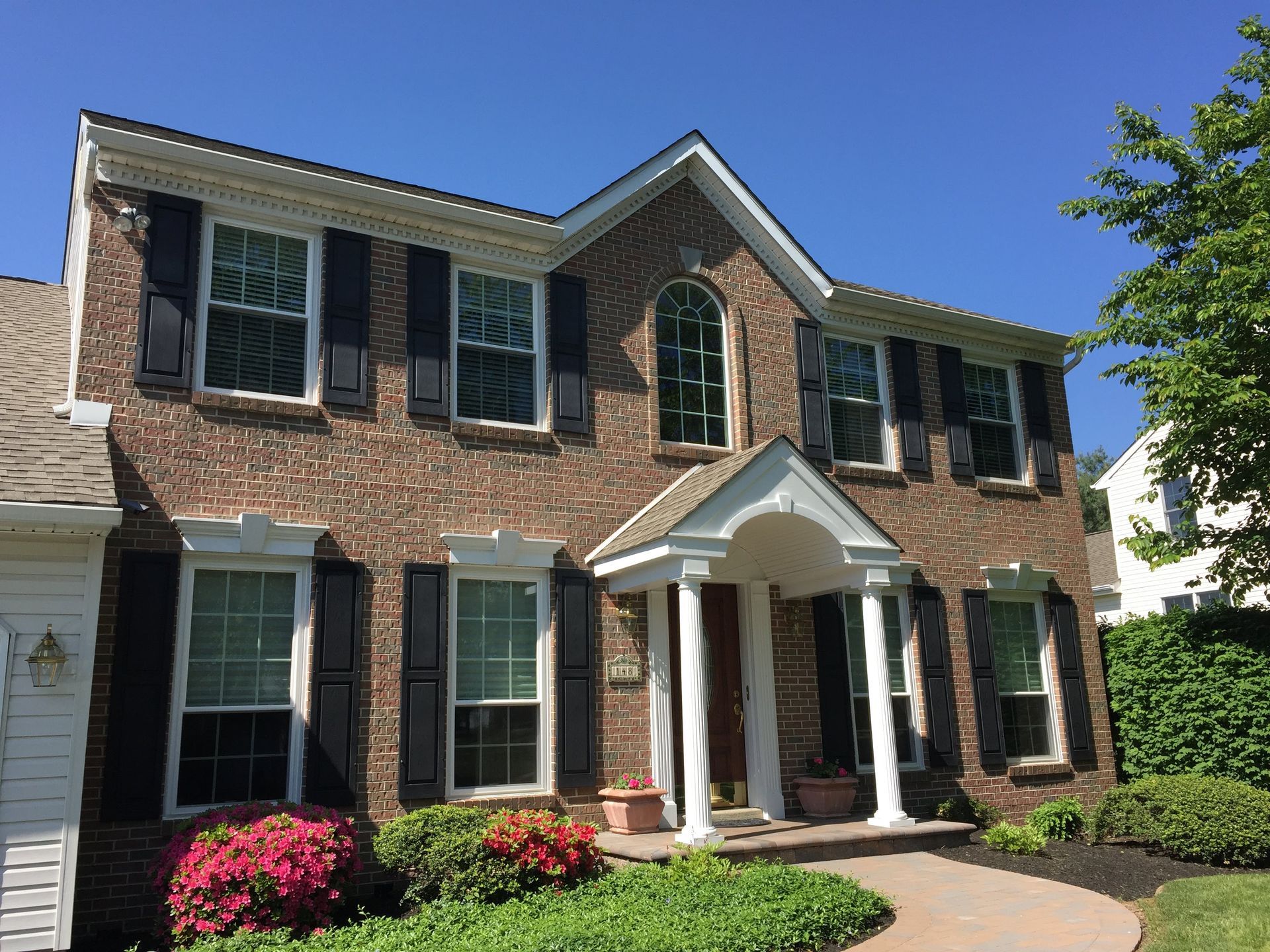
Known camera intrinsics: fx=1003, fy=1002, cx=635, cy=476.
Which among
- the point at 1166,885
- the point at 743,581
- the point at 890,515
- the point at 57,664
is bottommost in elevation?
the point at 1166,885

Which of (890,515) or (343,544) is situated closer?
(343,544)

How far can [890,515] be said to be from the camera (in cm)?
1284

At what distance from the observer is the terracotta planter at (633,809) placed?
32.2 feet

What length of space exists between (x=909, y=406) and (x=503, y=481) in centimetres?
590

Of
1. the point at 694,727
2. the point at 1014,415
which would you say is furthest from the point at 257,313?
the point at 1014,415

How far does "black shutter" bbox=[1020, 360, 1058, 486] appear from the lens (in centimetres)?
1441

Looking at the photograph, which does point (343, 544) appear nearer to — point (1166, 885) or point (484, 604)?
point (484, 604)

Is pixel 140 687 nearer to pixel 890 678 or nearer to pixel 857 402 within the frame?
pixel 890 678

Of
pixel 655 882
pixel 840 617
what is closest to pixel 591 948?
pixel 655 882

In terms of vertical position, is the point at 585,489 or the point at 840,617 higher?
the point at 585,489

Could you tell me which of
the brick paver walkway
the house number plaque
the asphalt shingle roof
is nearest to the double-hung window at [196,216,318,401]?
the asphalt shingle roof

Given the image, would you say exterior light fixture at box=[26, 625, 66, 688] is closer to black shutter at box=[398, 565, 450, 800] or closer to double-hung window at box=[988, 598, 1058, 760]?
black shutter at box=[398, 565, 450, 800]

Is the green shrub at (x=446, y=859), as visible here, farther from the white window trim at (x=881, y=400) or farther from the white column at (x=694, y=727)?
the white window trim at (x=881, y=400)

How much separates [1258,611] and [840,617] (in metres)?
5.60
